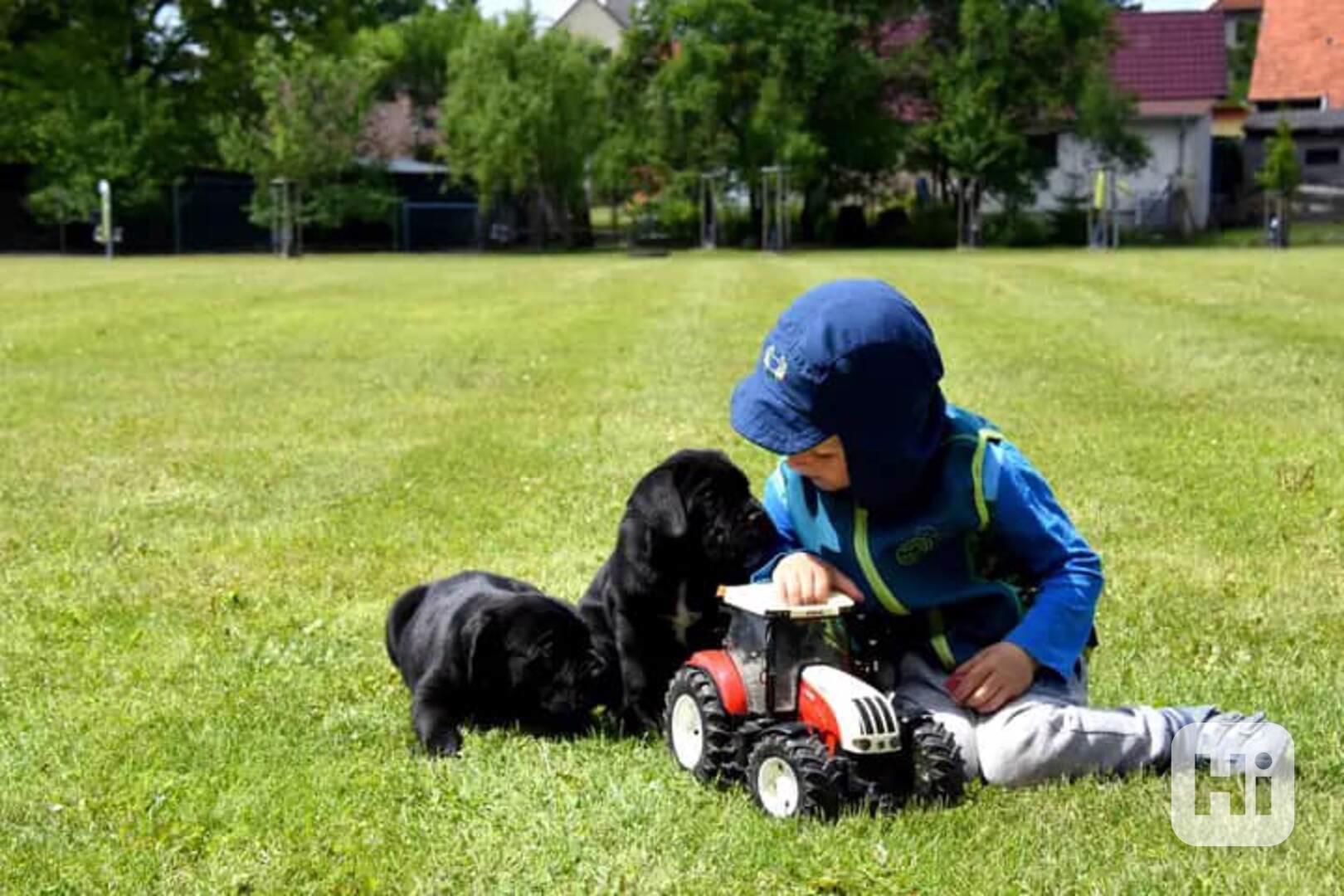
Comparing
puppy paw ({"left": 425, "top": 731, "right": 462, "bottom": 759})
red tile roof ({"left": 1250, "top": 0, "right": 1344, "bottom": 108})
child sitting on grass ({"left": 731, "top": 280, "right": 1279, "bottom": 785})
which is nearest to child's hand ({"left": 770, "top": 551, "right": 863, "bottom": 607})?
child sitting on grass ({"left": 731, "top": 280, "right": 1279, "bottom": 785})

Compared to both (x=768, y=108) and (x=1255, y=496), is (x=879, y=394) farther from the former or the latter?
(x=768, y=108)

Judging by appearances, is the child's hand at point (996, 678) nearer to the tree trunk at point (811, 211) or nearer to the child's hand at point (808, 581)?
the child's hand at point (808, 581)

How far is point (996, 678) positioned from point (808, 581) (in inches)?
21.5

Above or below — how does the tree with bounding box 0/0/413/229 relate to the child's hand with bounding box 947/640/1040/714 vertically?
above

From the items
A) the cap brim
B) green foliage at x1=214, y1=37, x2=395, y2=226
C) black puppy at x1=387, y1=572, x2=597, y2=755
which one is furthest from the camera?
green foliage at x1=214, y1=37, x2=395, y2=226

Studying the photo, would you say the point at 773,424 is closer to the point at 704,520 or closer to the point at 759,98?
the point at 704,520

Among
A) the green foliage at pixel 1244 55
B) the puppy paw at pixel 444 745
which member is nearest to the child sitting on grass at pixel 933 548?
the puppy paw at pixel 444 745

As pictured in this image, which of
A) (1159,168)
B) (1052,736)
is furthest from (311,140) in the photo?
(1052,736)

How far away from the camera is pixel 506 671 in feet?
15.2

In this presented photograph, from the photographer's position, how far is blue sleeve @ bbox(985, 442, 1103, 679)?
13.5 feet

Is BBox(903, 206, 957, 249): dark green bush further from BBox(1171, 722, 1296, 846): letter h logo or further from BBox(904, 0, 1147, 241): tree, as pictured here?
BBox(1171, 722, 1296, 846): letter h logo

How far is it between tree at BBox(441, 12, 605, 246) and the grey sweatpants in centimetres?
5148

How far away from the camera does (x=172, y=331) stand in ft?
62.4

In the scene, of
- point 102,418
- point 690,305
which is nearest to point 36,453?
point 102,418
